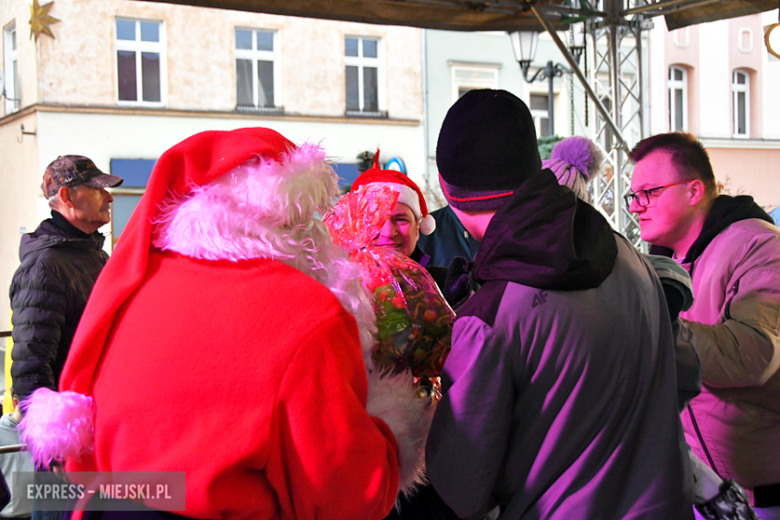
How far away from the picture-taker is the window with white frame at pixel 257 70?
45.8 ft

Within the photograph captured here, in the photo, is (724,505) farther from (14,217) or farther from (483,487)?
(14,217)

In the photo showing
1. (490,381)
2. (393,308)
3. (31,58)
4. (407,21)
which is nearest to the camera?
(490,381)

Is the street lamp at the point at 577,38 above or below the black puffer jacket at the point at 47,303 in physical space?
above

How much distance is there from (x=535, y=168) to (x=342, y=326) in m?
0.55

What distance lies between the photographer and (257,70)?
46.2 ft

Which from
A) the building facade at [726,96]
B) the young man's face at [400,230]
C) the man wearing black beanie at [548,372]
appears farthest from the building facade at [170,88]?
the man wearing black beanie at [548,372]

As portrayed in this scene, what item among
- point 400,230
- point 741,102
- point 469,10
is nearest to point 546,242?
point 400,230

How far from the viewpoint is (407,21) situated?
473 centimetres

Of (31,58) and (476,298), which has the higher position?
(31,58)

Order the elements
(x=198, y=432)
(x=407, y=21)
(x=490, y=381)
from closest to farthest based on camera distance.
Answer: (x=198, y=432), (x=490, y=381), (x=407, y=21)

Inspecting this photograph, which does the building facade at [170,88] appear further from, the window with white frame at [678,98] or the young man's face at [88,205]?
the young man's face at [88,205]

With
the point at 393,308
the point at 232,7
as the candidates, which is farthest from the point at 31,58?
the point at 393,308

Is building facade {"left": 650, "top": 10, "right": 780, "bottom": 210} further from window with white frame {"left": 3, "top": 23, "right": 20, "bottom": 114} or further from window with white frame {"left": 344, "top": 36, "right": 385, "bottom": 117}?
window with white frame {"left": 3, "top": 23, "right": 20, "bottom": 114}

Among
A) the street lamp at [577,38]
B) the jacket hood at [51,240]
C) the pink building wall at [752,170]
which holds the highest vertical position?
the street lamp at [577,38]
